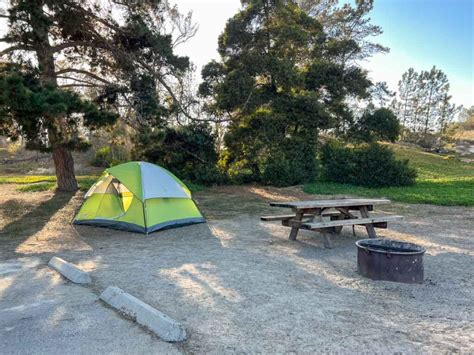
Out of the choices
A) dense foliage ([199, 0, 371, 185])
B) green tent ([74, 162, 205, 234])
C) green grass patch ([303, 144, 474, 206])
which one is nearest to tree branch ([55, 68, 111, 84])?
dense foliage ([199, 0, 371, 185])

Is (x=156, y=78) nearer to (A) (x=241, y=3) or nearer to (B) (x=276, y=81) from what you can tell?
(B) (x=276, y=81)

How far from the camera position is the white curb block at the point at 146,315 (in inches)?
112

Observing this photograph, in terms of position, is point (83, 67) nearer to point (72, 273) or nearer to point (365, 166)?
point (72, 273)

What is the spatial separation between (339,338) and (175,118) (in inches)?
426

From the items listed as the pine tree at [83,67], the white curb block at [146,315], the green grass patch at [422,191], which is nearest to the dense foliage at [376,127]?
the green grass patch at [422,191]

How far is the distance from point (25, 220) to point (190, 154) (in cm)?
737

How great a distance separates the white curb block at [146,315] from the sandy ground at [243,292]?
0.24 ft

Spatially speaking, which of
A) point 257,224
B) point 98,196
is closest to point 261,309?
point 257,224

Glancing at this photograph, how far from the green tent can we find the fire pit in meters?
4.03

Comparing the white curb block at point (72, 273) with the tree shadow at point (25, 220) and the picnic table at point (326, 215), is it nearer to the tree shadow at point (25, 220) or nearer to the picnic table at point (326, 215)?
the tree shadow at point (25, 220)

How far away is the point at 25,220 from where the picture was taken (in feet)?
27.9

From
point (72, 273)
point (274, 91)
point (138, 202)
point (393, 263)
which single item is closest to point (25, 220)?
point (138, 202)

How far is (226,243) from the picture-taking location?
6.36 m

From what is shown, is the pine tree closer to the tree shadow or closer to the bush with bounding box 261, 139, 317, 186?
the tree shadow
